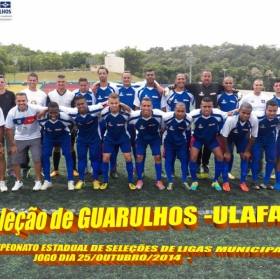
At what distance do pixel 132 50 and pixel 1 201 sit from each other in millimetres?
71222

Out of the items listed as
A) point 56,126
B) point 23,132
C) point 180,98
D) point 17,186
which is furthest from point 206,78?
point 17,186

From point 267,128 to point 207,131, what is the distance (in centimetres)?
93

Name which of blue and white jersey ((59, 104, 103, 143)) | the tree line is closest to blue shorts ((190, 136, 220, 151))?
Answer: blue and white jersey ((59, 104, 103, 143))

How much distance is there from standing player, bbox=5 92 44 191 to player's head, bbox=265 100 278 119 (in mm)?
3387

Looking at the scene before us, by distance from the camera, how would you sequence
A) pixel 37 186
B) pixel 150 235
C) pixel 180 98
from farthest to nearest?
pixel 180 98 < pixel 37 186 < pixel 150 235

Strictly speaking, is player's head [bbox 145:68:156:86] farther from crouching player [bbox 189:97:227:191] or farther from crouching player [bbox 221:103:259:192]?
crouching player [bbox 221:103:259:192]

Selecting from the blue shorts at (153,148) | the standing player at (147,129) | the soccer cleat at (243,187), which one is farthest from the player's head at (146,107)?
the soccer cleat at (243,187)

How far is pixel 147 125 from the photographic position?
462cm

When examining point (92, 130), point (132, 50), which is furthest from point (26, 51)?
point (92, 130)

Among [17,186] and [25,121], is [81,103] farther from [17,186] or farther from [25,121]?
[17,186]

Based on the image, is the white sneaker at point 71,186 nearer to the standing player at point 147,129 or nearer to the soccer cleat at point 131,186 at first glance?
the soccer cleat at point 131,186

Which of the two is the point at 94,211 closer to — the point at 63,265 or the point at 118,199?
the point at 118,199

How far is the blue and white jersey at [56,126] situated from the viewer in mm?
4582

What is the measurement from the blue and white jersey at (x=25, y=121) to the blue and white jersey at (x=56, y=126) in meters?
0.13
